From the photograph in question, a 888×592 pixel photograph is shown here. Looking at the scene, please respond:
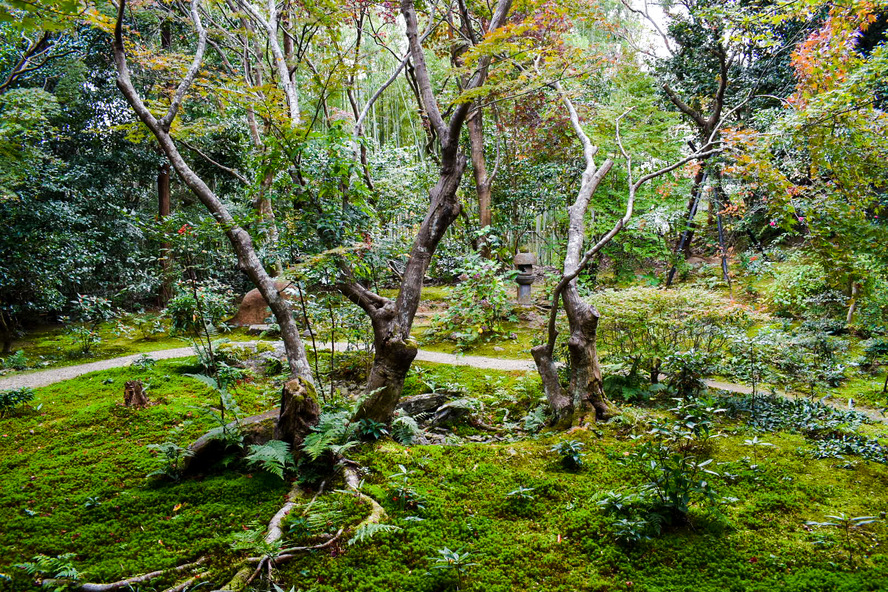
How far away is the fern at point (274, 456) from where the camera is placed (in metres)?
2.58

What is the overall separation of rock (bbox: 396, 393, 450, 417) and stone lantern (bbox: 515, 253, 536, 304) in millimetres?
5003

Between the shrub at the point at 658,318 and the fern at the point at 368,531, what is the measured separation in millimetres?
2974

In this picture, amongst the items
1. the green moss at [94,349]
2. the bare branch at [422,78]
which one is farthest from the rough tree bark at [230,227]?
the green moss at [94,349]

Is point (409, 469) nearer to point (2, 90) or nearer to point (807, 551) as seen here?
point (807, 551)

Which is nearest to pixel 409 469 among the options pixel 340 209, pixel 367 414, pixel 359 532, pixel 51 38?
pixel 367 414

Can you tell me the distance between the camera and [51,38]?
22.6ft

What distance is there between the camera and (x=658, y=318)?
4086 millimetres

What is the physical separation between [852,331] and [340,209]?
7429 mm

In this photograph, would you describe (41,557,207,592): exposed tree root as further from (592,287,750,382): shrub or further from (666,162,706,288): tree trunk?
(666,162,706,288): tree trunk

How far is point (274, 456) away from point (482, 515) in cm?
128

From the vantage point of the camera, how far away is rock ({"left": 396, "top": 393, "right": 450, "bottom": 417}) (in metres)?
4.09

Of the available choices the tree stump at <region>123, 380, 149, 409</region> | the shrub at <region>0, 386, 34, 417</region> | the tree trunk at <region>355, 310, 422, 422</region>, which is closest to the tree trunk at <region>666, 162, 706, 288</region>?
the tree trunk at <region>355, 310, 422, 422</region>

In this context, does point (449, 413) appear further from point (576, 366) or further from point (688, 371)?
point (688, 371)

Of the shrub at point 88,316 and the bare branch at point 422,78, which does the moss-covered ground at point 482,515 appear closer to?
the bare branch at point 422,78
